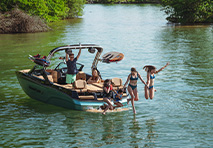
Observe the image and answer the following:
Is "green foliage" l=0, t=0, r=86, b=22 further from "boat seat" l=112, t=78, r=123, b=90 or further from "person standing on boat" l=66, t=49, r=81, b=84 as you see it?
"boat seat" l=112, t=78, r=123, b=90

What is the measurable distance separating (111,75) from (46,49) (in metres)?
11.7

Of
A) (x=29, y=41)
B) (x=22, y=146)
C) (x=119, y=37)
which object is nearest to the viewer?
(x=22, y=146)

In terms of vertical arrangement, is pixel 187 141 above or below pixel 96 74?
below

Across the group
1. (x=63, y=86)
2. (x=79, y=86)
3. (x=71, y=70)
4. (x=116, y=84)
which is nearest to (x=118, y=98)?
(x=116, y=84)

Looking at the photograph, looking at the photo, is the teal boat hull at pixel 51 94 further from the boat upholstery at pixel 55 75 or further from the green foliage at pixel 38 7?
the green foliage at pixel 38 7

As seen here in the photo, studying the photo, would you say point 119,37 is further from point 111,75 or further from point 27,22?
point 111,75

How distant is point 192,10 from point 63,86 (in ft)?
136

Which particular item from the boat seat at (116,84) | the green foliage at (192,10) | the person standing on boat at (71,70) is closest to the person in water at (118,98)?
the boat seat at (116,84)

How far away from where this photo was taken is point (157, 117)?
13719 millimetres

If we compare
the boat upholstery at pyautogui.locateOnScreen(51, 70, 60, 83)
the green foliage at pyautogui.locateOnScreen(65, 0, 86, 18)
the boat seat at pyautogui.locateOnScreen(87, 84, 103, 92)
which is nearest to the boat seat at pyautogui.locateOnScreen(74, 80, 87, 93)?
the boat seat at pyautogui.locateOnScreen(87, 84, 103, 92)

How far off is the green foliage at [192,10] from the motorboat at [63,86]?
1511 inches

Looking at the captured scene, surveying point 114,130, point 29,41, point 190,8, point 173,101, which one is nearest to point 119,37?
point 29,41

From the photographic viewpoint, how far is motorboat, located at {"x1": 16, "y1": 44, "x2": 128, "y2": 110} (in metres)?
13.5

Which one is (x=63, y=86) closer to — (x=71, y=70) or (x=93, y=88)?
(x=71, y=70)
